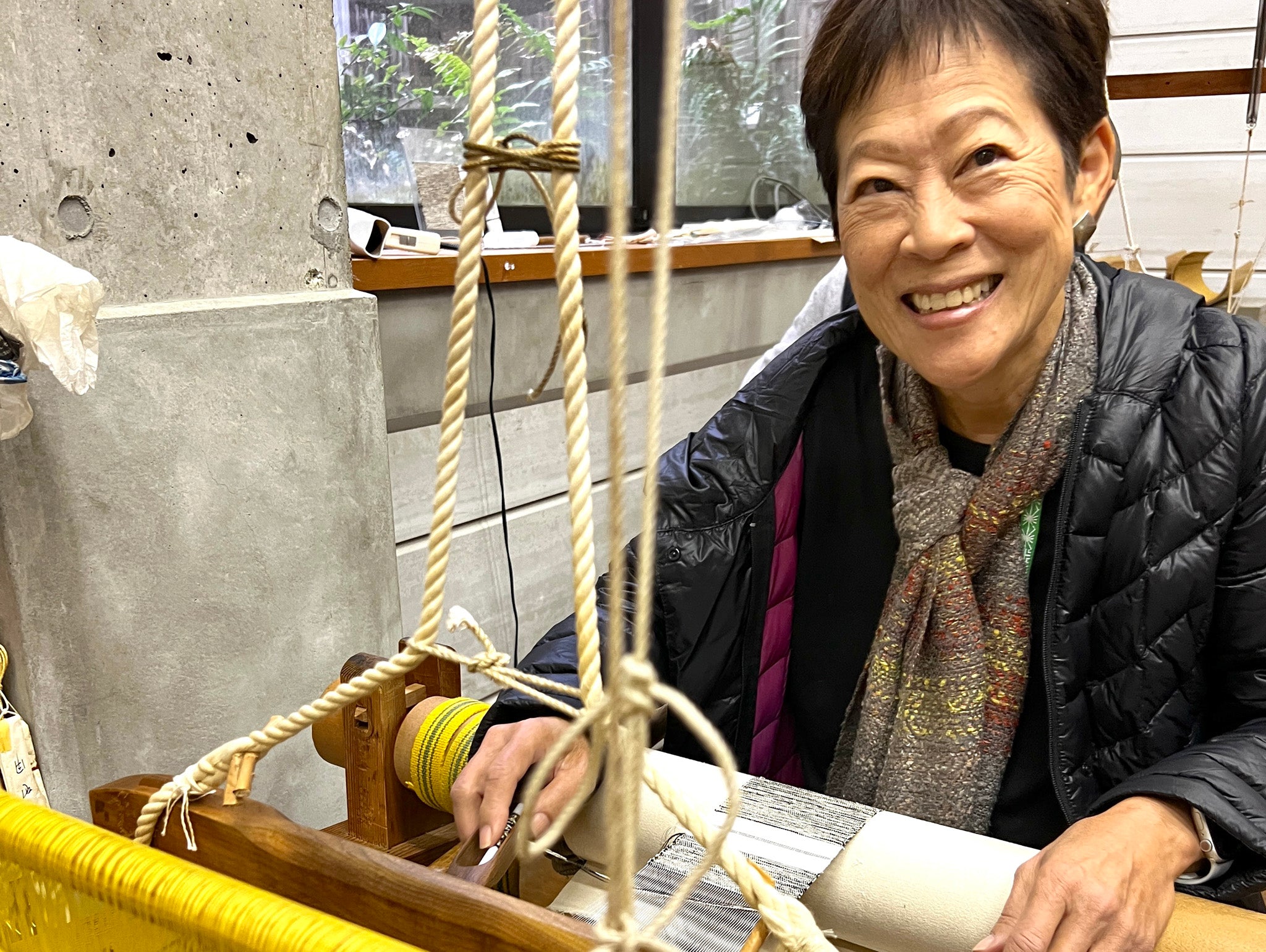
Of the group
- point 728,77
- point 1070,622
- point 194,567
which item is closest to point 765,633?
point 1070,622

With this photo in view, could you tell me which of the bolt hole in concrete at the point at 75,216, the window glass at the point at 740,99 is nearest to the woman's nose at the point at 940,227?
the bolt hole in concrete at the point at 75,216

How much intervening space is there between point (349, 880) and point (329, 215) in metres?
0.99

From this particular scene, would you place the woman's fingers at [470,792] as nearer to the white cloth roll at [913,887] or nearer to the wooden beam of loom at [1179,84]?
the white cloth roll at [913,887]

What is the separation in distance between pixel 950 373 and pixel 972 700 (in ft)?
1.08

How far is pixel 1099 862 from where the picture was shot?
678 mm

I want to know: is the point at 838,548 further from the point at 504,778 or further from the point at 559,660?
the point at 504,778

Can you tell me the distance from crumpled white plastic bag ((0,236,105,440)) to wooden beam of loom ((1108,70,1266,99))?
2.20 m

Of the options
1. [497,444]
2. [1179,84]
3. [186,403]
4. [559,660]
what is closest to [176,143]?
[186,403]

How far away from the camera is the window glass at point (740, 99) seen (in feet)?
10.5

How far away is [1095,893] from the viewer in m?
0.65

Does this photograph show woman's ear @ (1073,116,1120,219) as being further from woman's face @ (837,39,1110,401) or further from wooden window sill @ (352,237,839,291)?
wooden window sill @ (352,237,839,291)

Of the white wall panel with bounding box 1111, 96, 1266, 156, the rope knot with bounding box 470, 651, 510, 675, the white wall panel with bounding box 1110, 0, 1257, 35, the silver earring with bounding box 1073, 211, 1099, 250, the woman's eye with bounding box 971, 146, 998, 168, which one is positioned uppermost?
the white wall panel with bounding box 1110, 0, 1257, 35

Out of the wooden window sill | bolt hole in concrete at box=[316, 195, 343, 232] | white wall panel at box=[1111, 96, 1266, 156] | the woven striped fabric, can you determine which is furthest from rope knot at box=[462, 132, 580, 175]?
white wall panel at box=[1111, 96, 1266, 156]

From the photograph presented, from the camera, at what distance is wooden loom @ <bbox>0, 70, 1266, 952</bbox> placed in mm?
563
